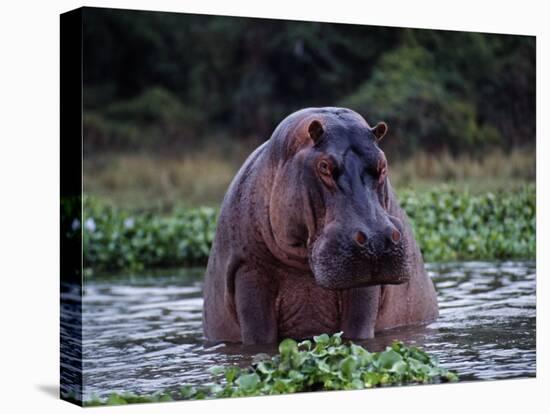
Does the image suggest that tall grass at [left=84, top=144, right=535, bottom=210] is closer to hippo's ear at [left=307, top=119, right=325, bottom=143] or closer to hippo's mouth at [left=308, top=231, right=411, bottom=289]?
hippo's ear at [left=307, top=119, right=325, bottom=143]

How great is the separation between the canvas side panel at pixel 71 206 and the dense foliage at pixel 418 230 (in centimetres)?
437

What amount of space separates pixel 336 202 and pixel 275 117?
436 inches

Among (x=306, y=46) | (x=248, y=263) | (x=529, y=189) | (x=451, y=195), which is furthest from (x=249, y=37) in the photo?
(x=248, y=263)

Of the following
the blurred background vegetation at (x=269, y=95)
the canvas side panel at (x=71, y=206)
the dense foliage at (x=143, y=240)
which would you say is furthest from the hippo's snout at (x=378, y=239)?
the dense foliage at (x=143, y=240)

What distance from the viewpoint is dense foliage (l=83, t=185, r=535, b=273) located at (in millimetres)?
11234

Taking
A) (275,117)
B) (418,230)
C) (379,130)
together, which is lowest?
(418,230)

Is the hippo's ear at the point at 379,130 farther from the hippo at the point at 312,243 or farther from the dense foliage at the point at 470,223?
the dense foliage at the point at 470,223

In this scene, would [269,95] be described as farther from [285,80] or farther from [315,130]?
[315,130]

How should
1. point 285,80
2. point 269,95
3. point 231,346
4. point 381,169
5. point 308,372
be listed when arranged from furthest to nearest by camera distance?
point 269,95 → point 285,80 → point 231,346 → point 308,372 → point 381,169

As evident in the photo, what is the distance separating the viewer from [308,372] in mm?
7707

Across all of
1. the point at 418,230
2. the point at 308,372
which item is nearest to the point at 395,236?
the point at 308,372

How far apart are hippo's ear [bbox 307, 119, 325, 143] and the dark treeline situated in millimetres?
1575

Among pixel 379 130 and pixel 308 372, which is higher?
pixel 379 130

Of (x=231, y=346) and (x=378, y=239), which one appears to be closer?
(x=378, y=239)
